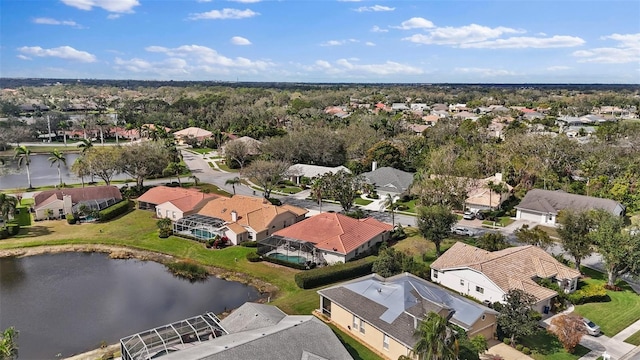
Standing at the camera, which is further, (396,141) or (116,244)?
(396,141)

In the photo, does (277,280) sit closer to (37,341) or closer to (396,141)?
(37,341)

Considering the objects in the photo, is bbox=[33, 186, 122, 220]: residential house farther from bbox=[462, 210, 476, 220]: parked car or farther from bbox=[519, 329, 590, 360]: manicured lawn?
bbox=[519, 329, 590, 360]: manicured lawn

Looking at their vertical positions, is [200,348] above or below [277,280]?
above

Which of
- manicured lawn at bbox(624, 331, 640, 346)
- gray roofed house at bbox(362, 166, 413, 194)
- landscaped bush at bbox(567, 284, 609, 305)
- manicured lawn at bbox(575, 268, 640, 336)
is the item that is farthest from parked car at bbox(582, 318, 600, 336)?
gray roofed house at bbox(362, 166, 413, 194)

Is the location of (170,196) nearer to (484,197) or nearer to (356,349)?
(356,349)

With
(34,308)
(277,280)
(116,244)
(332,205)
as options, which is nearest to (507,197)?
(332,205)
